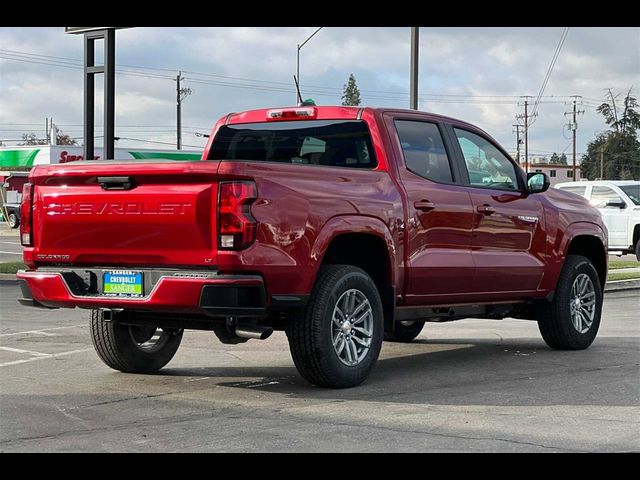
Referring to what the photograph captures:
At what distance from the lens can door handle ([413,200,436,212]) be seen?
8422mm

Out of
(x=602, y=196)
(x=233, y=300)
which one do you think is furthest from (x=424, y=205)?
(x=602, y=196)

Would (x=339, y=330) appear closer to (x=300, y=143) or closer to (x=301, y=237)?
(x=301, y=237)

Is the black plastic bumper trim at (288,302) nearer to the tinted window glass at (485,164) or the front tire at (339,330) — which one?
the front tire at (339,330)

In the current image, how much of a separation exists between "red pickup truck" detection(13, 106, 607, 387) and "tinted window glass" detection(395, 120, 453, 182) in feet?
0.04

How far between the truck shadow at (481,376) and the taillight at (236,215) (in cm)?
127

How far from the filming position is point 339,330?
25.5 ft

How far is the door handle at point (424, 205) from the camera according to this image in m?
8.42

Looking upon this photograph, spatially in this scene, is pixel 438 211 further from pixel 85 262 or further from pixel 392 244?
pixel 85 262

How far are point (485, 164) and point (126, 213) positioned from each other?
3578 mm

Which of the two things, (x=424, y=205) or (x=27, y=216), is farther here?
(x=424, y=205)

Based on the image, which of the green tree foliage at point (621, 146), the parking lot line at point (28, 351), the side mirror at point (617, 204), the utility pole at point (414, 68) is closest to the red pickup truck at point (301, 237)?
the parking lot line at point (28, 351)

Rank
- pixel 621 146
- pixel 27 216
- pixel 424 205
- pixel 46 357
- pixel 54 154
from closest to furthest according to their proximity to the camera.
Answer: pixel 27 216 → pixel 424 205 → pixel 46 357 → pixel 54 154 → pixel 621 146

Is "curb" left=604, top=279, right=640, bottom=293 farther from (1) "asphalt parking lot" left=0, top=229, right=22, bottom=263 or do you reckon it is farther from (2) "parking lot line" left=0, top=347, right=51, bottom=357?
(1) "asphalt parking lot" left=0, top=229, right=22, bottom=263
